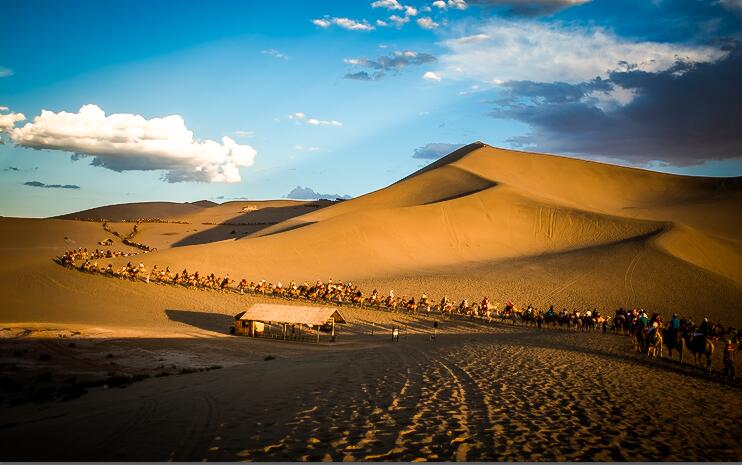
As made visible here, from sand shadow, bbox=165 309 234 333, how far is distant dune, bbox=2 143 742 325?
13.8 meters

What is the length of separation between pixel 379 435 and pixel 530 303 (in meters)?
31.3

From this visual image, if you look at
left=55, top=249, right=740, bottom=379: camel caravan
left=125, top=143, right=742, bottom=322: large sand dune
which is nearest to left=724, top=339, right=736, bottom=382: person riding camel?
left=55, top=249, right=740, bottom=379: camel caravan

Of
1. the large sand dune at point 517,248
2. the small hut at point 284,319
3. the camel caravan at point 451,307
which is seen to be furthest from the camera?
the large sand dune at point 517,248

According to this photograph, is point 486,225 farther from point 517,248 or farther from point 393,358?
point 393,358

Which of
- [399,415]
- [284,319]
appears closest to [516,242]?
[284,319]

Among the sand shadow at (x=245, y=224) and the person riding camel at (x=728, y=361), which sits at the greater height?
the sand shadow at (x=245, y=224)

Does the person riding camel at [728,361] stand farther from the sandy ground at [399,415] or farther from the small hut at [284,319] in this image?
the small hut at [284,319]

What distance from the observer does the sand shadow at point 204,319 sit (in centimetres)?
2883

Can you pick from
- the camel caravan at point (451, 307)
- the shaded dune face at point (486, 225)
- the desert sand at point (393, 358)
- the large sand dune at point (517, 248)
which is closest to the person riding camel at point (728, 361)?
the desert sand at point (393, 358)

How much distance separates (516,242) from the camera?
60062 millimetres

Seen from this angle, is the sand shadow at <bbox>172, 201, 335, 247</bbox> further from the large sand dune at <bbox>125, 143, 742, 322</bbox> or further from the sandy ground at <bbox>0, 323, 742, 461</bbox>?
the sandy ground at <bbox>0, 323, 742, 461</bbox>

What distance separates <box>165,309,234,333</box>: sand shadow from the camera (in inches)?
1135

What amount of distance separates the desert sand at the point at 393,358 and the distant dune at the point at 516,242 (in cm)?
33

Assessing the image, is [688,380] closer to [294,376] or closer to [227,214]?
[294,376]
